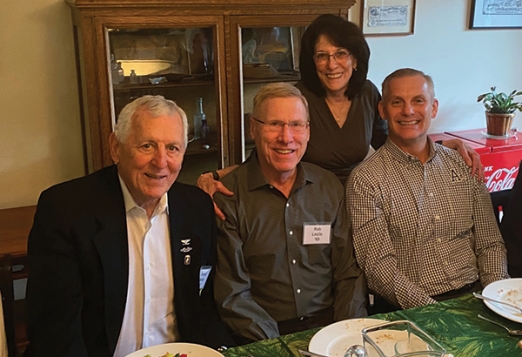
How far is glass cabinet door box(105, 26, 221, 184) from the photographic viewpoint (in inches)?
107

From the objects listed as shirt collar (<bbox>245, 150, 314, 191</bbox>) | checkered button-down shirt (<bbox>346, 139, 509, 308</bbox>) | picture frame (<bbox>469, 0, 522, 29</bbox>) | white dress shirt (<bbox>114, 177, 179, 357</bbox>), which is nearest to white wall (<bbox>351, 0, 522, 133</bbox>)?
picture frame (<bbox>469, 0, 522, 29</bbox>)

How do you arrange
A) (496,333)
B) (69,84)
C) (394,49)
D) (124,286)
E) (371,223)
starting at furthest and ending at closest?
(394,49) < (69,84) < (371,223) < (124,286) < (496,333)

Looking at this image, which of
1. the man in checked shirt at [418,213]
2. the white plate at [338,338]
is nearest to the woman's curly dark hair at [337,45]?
the man in checked shirt at [418,213]

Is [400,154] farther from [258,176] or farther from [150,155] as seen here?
[150,155]

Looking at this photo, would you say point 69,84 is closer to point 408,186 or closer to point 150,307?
point 150,307

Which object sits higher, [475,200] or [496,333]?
[475,200]

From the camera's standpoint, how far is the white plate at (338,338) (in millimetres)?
1388

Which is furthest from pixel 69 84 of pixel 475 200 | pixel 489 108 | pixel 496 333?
pixel 489 108

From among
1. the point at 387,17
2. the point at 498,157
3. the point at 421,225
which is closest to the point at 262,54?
the point at 387,17

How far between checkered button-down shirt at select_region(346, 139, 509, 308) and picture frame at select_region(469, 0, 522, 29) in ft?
6.97

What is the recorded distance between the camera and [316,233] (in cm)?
196

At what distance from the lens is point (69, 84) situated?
114 inches

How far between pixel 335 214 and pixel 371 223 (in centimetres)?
14

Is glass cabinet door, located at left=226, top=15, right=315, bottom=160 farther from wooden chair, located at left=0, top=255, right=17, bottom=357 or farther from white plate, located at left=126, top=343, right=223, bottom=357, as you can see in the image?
white plate, located at left=126, top=343, right=223, bottom=357
